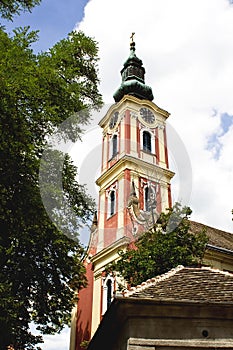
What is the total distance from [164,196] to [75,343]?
10085 mm

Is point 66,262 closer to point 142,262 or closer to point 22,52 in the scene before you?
point 142,262

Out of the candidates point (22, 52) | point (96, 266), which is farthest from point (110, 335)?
point (96, 266)

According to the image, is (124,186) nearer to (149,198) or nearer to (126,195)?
(126,195)

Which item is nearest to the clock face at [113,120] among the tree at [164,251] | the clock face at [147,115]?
the clock face at [147,115]

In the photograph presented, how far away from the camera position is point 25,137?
1212 cm

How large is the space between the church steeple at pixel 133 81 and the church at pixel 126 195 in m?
0.07

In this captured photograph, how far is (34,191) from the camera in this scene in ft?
41.0

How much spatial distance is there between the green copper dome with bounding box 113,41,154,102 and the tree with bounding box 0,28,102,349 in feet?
56.5

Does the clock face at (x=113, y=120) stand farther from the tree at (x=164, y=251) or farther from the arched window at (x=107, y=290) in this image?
the tree at (x=164, y=251)

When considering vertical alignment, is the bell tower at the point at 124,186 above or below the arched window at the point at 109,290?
above

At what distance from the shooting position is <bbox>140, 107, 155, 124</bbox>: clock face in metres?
31.3

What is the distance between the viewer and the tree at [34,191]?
1181 centimetres

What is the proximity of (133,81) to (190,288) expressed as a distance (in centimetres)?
2564

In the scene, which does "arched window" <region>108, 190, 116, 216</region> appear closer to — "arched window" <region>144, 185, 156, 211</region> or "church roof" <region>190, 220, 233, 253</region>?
"arched window" <region>144, 185, 156, 211</region>
